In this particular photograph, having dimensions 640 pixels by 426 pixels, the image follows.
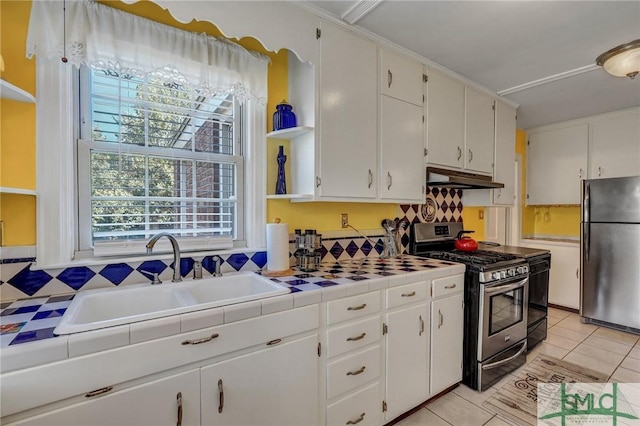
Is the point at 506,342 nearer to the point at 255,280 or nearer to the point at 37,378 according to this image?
the point at 255,280

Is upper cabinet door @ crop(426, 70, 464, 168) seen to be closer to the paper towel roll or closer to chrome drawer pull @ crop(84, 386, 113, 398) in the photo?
the paper towel roll

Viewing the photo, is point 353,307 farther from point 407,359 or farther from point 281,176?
point 281,176

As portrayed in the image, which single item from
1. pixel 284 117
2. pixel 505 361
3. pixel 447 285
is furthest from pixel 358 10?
pixel 505 361

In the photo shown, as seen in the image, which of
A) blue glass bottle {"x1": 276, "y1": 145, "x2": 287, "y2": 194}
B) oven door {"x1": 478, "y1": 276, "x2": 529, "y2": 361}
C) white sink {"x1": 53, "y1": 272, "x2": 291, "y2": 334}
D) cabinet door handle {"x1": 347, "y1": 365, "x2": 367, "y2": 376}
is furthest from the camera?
oven door {"x1": 478, "y1": 276, "x2": 529, "y2": 361}

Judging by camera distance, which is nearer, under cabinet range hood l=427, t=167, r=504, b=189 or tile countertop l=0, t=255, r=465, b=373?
tile countertop l=0, t=255, r=465, b=373

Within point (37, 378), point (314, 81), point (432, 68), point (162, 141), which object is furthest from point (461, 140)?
point (37, 378)

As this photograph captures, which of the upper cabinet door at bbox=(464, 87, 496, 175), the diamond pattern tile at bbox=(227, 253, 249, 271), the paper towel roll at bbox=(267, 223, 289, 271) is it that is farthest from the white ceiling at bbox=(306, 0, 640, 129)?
the diamond pattern tile at bbox=(227, 253, 249, 271)

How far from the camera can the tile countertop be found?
2.92ft

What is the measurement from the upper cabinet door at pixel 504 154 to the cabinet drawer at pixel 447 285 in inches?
56.5

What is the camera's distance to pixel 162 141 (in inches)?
66.7

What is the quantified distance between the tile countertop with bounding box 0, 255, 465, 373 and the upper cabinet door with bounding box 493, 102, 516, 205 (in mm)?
1828

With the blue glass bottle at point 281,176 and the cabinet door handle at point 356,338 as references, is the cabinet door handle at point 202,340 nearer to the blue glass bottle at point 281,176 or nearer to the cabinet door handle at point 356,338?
the cabinet door handle at point 356,338

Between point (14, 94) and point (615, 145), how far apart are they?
5241mm

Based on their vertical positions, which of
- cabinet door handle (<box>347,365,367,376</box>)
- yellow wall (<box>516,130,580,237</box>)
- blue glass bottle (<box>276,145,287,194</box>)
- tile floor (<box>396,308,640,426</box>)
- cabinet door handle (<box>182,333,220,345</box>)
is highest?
blue glass bottle (<box>276,145,287,194</box>)
